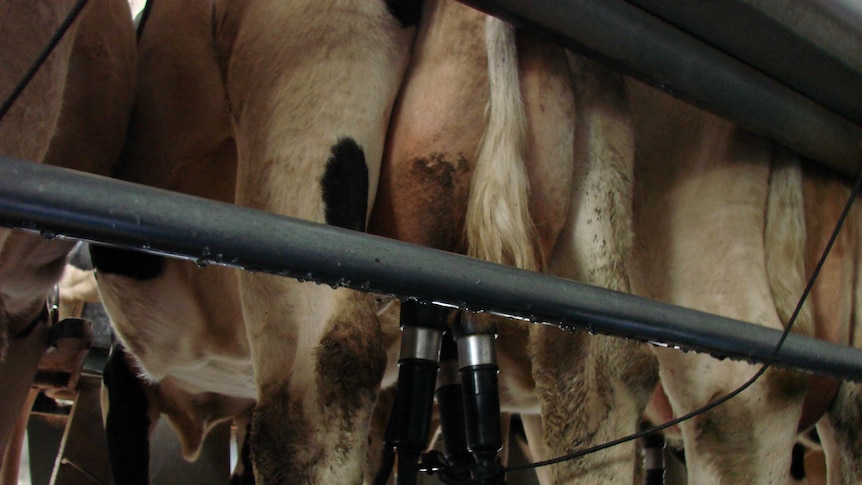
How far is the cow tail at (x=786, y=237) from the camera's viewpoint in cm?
163

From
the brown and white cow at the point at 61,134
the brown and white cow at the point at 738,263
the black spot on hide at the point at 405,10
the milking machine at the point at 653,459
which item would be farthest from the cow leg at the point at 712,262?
the brown and white cow at the point at 61,134

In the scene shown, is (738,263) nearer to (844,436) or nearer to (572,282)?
(844,436)

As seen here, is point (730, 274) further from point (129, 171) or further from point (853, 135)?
point (129, 171)

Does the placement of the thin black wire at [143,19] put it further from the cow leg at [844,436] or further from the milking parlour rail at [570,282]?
the cow leg at [844,436]

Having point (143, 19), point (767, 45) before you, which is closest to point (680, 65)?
point (767, 45)

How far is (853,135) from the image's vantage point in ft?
5.32

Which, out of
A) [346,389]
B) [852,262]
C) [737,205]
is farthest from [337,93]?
[852,262]

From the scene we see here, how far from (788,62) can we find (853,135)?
35 centimetres

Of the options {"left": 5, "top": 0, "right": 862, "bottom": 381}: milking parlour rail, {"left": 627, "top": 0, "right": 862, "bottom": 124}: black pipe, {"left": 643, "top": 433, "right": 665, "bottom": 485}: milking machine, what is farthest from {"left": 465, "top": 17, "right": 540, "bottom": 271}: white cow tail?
{"left": 643, "top": 433, "right": 665, "bottom": 485}: milking machine

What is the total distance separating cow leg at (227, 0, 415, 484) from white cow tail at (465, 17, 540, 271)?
17cm

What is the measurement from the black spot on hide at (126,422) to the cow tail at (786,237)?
168cm

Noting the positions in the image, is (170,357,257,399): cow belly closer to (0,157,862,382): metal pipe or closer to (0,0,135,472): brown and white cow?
(0,0,135,472): brown and white cow

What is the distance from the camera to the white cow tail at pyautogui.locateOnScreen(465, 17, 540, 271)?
125 cm

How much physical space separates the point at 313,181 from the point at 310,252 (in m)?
0.53
